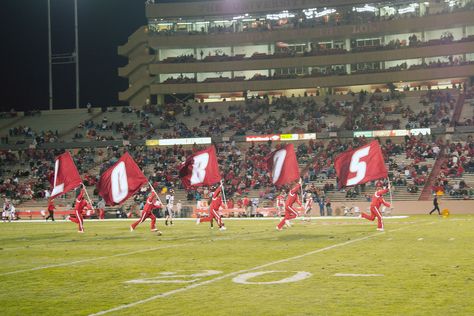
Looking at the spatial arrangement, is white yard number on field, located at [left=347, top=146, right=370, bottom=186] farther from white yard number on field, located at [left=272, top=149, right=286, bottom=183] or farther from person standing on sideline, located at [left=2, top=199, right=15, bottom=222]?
person standing on sideline, located at [left=2, top=199, right=15, bottom=222]

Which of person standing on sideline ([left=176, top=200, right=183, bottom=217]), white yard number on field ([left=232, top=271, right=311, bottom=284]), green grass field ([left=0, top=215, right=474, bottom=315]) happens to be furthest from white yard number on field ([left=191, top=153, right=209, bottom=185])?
person standing on sideline ([left=176, top=200, right=183, bottom=217])

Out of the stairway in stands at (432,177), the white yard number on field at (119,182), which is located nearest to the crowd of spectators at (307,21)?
the stairway in stands at (432,177)

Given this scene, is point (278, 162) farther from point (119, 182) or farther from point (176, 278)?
point (176, 278)

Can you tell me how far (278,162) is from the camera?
98.1 feet

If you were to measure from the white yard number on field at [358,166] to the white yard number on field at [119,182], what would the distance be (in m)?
8.20

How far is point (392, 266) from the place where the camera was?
49.9 feet

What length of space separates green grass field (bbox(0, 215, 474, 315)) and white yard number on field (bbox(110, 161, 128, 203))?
3627 mm

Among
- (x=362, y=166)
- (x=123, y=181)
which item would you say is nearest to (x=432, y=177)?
(x=362, y=166)

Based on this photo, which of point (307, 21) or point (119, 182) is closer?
point (119, 182)

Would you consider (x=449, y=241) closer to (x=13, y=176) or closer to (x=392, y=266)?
(x=392, y=266)

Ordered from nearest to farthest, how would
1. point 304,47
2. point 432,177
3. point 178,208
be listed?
point 178,208 < point 432,177 < point 304,47

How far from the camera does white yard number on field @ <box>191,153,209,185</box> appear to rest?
26.8m

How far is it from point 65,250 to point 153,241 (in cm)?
369

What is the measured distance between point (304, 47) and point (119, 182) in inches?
1981
